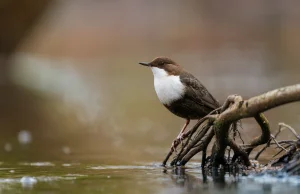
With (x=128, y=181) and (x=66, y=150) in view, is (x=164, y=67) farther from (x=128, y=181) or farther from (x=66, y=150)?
(x=66, y=150)

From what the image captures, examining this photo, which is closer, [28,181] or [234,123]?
[28,181]

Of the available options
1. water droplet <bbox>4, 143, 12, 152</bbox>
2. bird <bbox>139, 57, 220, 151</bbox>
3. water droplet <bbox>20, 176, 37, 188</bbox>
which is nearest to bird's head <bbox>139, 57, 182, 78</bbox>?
bird <bbox>139, 57, 220, 151</bbox>

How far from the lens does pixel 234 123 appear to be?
5812 mm

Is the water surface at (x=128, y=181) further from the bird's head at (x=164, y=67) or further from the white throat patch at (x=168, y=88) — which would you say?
the bird's head at (x=164, y=67)

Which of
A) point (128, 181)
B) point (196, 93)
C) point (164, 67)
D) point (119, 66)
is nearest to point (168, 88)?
point (196, 93)

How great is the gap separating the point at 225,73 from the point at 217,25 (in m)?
11.2

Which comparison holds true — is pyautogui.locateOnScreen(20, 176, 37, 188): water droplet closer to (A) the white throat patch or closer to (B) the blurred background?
(A) the white throat patch

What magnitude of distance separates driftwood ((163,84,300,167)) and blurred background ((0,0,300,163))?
51.2 inches

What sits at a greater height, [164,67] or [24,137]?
[164,67]

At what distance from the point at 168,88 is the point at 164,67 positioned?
35 centimetres

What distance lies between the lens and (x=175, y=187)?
5008 millimetres

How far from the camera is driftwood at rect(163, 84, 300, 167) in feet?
16.6

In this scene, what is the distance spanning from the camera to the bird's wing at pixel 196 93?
635 cm

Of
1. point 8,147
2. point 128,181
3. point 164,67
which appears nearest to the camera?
point 128,181
